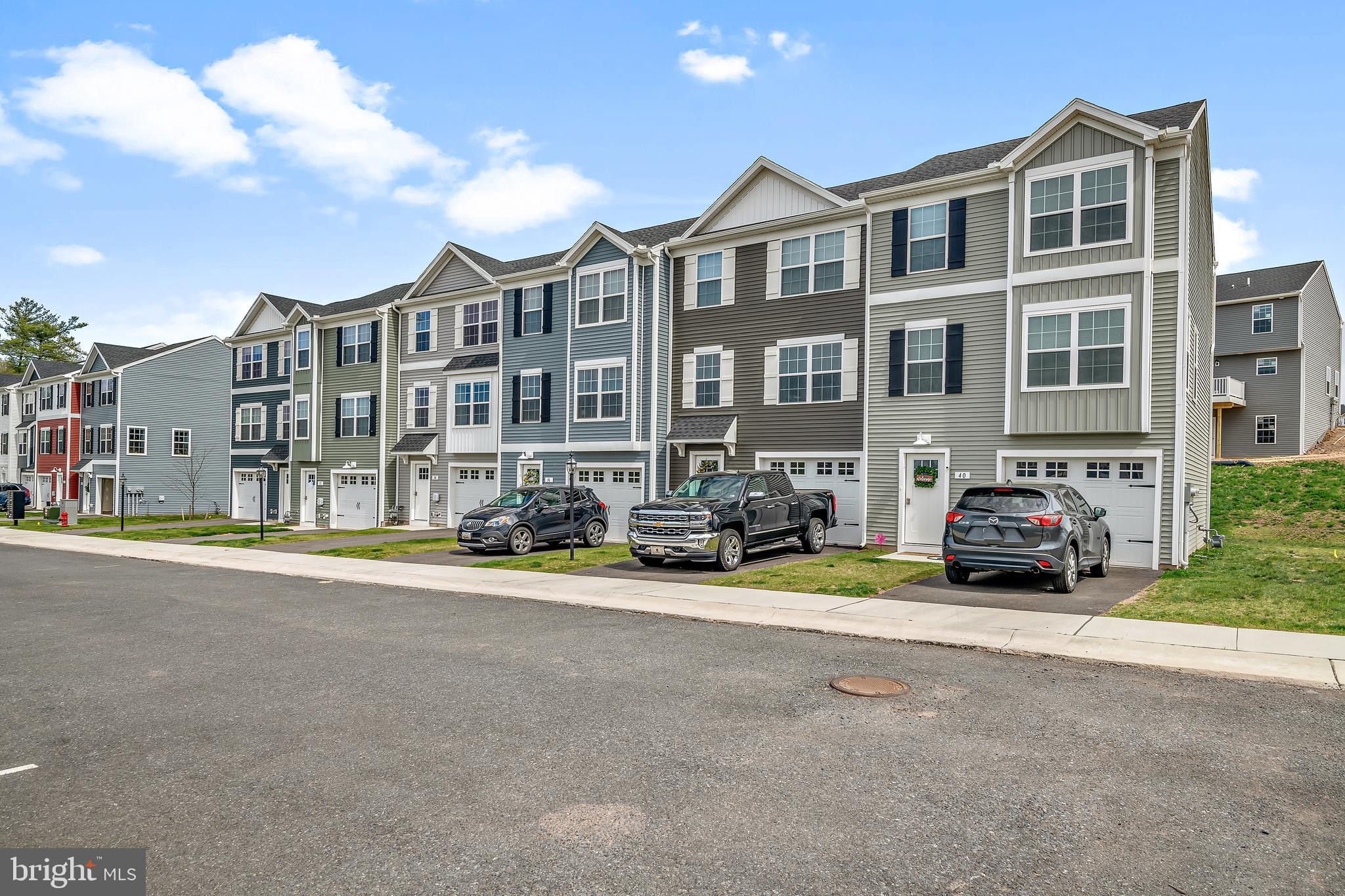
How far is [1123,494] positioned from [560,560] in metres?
12.5

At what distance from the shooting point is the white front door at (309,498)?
116ft

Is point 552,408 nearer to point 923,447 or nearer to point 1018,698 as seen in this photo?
point 923,447

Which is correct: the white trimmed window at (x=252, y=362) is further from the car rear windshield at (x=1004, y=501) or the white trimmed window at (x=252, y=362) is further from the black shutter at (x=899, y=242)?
the car rear windshield at (x=1004, y=501)

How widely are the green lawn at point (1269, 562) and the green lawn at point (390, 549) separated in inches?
655

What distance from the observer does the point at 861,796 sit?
5.03 meters

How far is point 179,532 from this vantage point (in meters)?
29.7

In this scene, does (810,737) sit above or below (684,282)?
below

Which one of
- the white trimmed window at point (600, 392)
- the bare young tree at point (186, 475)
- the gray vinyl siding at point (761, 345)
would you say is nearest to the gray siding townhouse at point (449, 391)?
the white trimmed window at point (600, 392)

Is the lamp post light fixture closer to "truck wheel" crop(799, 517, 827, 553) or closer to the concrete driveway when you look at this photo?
"truck wheel" crop(799, 517, 827, 553)

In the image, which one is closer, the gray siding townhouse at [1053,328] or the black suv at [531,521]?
the gray siding townhouse at [1053,328]

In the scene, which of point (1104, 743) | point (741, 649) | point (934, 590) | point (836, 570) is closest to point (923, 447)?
point (836, 570)

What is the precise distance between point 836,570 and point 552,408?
46.0 ft

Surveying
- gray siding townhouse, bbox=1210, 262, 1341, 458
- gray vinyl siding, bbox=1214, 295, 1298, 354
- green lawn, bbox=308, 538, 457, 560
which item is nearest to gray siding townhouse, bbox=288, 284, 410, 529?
green lawn, bbox=308, 538, 457, 560

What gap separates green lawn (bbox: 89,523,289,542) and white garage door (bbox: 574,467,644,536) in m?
14.2
